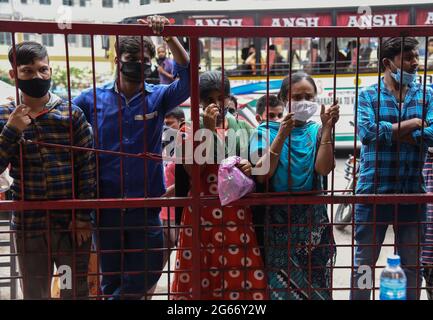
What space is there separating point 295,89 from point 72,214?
4.20 ft

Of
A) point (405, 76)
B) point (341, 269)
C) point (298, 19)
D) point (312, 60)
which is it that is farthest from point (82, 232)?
point (298, 19)

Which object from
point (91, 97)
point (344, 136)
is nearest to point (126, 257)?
point (91, 97)

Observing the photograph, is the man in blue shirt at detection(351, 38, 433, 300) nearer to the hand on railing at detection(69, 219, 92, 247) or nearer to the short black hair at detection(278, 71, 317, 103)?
the short black hair at detection(278, 71, 317, 103)

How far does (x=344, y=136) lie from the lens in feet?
32.3

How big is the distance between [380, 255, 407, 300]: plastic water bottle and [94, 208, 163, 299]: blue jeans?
1134 millimetres

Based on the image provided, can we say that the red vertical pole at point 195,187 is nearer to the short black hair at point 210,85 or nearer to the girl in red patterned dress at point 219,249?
the girl in red patterned dress at point 219,249

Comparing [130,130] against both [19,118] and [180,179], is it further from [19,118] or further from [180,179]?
[19,118]

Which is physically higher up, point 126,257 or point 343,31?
point 343,31

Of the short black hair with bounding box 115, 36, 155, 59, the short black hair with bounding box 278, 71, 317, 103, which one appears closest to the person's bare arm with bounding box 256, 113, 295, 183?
the short black hair with bounding box 278, 71, 317, 103

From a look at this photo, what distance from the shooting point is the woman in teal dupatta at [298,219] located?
8.50 ft

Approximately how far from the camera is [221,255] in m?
2.60

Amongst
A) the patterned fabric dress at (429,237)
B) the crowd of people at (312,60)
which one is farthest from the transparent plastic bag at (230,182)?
the crowd of people at (312,60)

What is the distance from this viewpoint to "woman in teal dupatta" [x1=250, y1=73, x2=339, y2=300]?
2.59 m

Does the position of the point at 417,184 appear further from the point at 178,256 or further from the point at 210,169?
the point at 178,256
